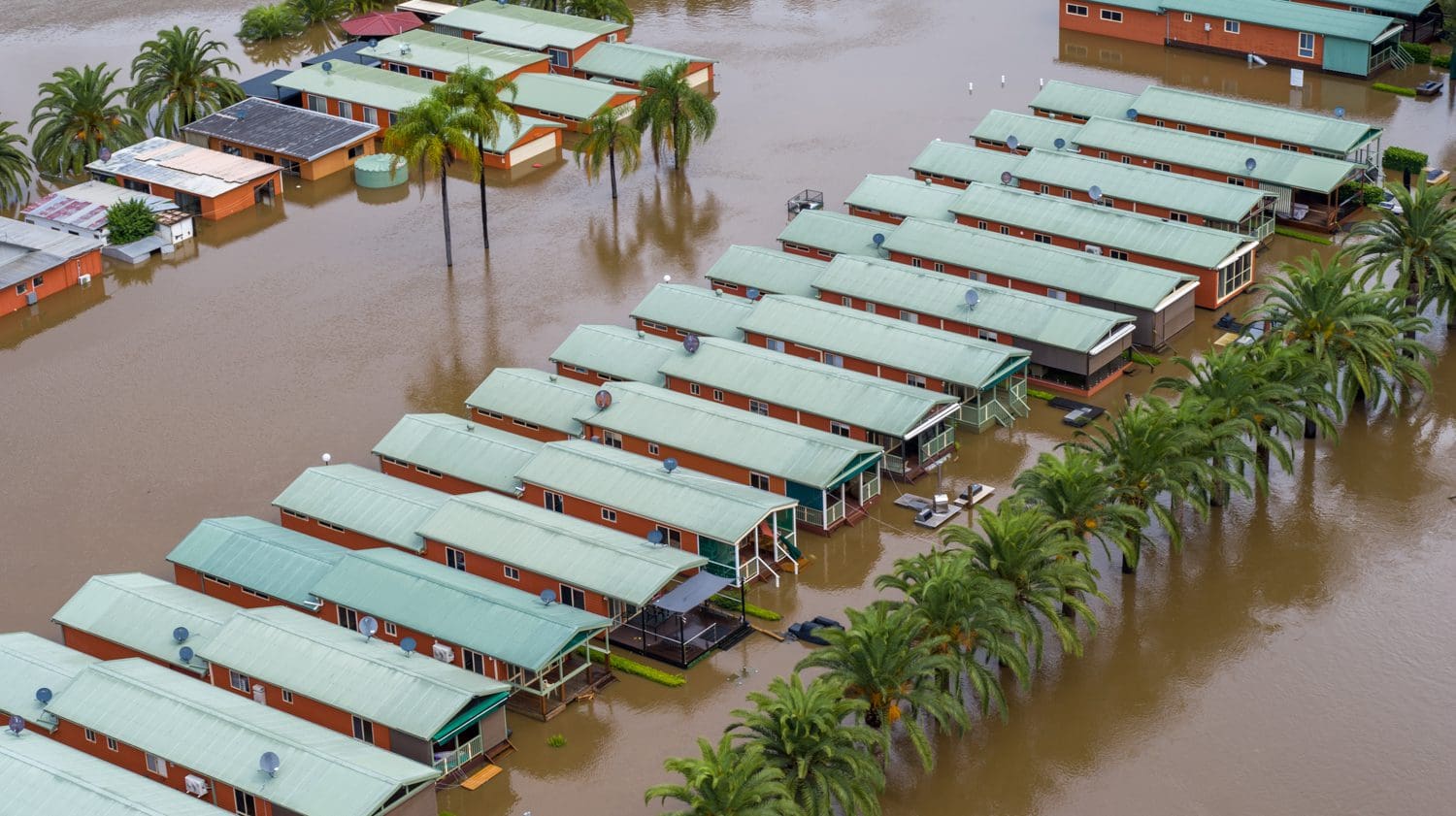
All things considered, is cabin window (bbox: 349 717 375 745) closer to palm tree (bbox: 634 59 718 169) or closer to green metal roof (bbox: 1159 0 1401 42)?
palm tree (bbox: 634 59 718 169)

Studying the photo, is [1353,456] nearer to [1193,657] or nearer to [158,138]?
[1193,657]

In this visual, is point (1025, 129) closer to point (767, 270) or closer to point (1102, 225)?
point (1102, 225)

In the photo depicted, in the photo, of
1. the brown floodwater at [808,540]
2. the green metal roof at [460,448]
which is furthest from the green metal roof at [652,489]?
the brown floodwater at [808,540]

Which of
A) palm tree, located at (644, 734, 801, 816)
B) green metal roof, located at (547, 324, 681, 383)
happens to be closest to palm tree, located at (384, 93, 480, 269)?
green metal roof, located at (547, 324, 681, 383)

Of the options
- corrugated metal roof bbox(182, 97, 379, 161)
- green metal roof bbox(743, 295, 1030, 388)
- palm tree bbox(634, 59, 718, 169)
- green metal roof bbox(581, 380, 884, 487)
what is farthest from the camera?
corrugated metal roof bbox(182, 97, 379, 161)

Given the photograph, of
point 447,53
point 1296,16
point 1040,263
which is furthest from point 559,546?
point 1296,16

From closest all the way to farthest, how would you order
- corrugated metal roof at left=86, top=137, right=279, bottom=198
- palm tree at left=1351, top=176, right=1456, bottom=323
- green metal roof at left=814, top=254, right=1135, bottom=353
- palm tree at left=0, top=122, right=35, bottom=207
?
palm tree at left=1351, top=176, right=1456, bottom=323, green metal roof at left=814, top=254, right=1135, bottom=353, palm tree at left=0, top=122, right=35, bottom=207, corrugated metal roof at left=86, top=137, right=279, bottom=198

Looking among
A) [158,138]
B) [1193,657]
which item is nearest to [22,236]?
[158,138]

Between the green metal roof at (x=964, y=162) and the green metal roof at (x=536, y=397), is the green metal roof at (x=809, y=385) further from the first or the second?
the green metal roof at (x=964, y=162)
